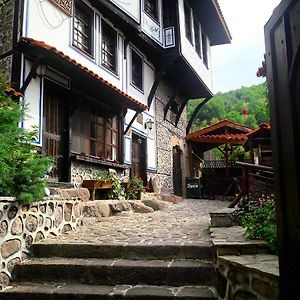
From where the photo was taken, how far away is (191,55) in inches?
489

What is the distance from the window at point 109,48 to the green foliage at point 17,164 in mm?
5867

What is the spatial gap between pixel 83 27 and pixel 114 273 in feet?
23.0

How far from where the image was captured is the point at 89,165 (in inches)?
308

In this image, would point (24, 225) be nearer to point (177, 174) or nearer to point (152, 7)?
point (152, 7)

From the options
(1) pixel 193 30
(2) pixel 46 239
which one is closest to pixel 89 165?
(2) pixel 46 239

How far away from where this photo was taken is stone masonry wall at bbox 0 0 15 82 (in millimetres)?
6180

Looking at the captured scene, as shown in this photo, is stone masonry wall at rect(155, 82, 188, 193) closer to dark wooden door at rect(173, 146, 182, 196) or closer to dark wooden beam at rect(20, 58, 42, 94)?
dark wooden door at rect(173, 146, 182, 196)

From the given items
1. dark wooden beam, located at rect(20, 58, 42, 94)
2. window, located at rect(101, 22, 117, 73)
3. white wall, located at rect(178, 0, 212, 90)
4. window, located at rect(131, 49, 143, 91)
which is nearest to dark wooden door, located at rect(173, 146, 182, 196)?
white wall, located at rect(178, 0, 212, 90)

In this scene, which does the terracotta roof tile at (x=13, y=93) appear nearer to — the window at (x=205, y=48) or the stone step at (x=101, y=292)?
the stone step at (x=101, y=292)

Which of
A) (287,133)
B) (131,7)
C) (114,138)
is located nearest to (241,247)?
(287,133)

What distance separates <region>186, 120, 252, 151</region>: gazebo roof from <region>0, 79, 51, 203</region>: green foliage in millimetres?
11666

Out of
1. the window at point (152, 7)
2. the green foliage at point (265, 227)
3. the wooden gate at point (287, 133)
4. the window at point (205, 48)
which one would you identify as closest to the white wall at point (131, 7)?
the window at point (152, 7)

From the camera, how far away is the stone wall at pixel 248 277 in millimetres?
2122

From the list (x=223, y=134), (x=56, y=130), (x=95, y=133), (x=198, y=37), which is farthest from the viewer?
(x=223, y=134)
